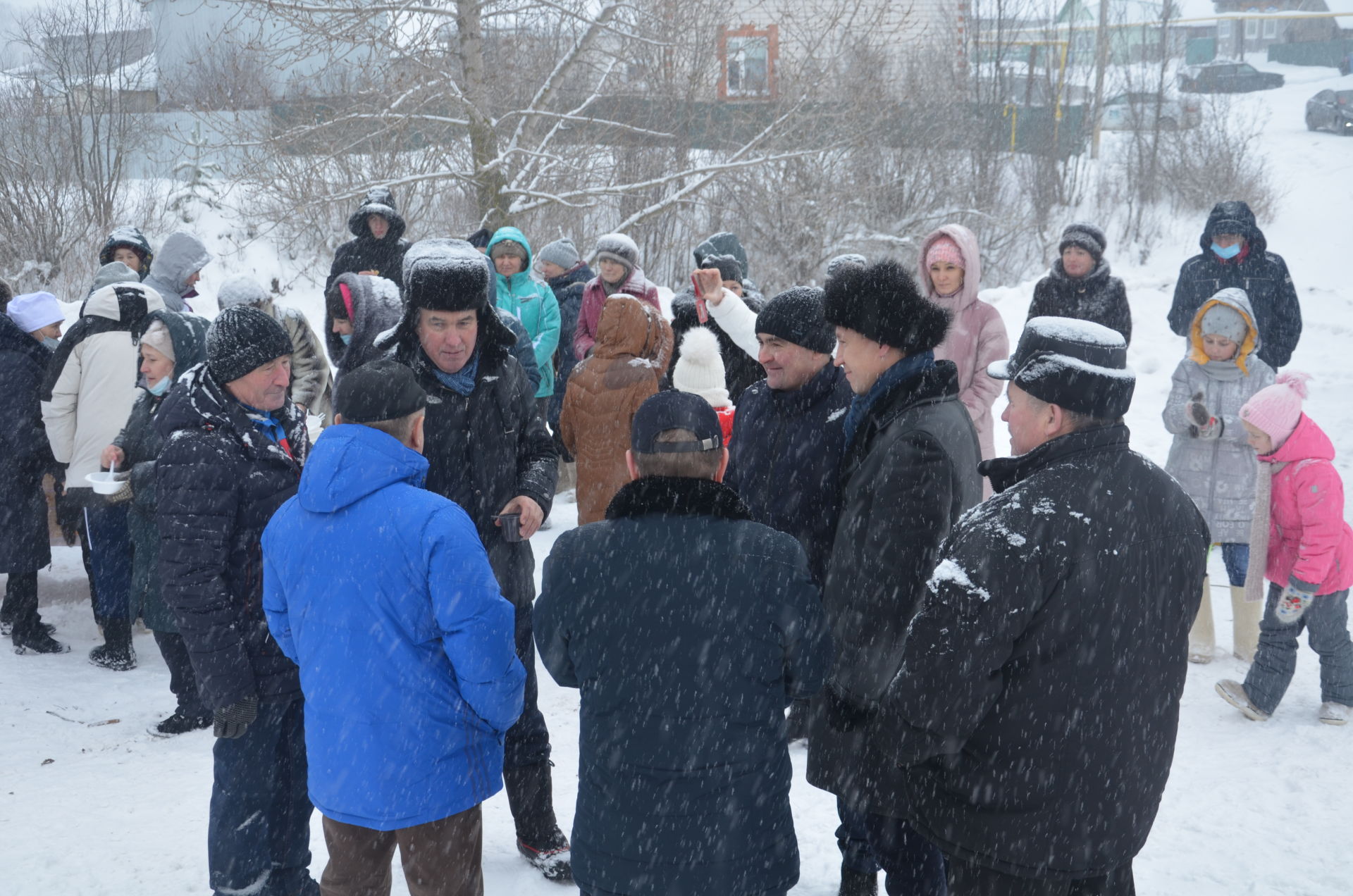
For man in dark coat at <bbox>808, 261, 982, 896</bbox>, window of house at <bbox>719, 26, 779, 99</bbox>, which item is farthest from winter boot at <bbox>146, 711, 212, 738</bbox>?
window of house at <bbox>719, 26, 779, 99</bbox>

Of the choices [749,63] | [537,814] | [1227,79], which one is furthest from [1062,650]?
[1227,79]

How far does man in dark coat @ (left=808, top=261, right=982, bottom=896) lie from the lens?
275cm

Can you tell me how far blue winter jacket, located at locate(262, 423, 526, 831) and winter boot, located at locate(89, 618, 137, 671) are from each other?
150 inches

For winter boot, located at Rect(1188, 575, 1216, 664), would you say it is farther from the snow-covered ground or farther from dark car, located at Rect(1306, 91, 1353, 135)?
dark car, located at Rect(1306, 91, 1353, 135)

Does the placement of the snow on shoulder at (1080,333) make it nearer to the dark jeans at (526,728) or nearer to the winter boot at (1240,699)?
the dark jeans at (526,728)

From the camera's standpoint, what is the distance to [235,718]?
2.89m

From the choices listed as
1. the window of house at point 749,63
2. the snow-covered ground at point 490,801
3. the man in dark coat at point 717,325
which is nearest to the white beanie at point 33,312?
the snow-covered ground at point 490,801

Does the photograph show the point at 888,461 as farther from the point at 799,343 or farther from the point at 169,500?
the point at 169,500

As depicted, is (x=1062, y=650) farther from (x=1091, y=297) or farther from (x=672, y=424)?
(x=1091, y=297)

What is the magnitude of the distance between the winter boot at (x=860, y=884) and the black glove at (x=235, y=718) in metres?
1.85

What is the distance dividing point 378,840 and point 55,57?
1652 centimetres

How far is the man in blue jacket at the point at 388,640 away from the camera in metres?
2.40

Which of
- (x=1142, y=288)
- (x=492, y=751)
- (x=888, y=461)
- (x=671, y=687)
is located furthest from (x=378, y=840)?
(x=1142, y=288)

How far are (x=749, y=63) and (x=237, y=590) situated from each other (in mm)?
12487
